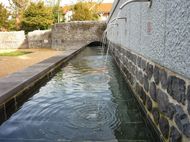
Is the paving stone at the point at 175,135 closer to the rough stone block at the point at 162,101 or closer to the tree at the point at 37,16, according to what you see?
the rough stone block at the point at 162,101

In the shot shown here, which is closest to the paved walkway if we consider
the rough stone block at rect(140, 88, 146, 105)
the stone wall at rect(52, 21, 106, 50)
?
the rough stone block at rect(140, 88, 146, 105)

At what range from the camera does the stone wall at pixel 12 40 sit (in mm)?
21580

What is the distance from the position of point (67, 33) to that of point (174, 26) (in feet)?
64.9

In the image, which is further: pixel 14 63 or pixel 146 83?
pixel 14 63

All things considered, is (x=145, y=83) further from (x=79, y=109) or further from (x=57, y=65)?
(x=57, y=65)

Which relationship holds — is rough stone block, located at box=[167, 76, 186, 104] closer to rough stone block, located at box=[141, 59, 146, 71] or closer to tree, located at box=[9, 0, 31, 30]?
rough stone block, located at box=[141, 59, 146, 71]

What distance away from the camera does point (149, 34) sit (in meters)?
3.25

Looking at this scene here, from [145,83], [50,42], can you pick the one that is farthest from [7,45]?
[145,83]

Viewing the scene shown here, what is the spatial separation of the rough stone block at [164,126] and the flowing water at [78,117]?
0.38m

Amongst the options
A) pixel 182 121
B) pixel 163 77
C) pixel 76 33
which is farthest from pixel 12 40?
pixel 182 121

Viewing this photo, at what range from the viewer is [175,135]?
207 centimetres

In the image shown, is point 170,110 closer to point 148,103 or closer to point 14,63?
point 148,103

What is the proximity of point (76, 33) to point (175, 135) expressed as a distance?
790 inches

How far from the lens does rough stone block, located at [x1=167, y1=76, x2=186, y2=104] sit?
1924mm
